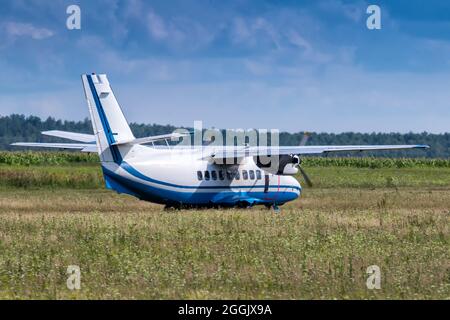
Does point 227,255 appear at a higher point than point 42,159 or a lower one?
lower

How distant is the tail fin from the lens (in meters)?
34.0

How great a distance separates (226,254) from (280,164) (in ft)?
60.0

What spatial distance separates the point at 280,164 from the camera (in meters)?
40.0

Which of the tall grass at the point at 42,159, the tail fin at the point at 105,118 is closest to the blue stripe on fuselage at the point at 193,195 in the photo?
the tail fin at the point at 105,118

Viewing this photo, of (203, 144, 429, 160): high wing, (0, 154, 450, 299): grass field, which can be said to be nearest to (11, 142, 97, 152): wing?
(0, 154, 450, 299): grass field

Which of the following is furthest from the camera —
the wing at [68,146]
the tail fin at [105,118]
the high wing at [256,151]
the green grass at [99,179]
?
the green grass at [99,179]

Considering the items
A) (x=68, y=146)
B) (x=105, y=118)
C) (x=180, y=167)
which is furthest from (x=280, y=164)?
(x=68, y=146)

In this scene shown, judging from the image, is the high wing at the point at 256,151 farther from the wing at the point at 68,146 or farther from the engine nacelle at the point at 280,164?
the wing at the point at 68,146

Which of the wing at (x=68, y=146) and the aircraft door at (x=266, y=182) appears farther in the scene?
the aircraft door at (x=266, y=182)

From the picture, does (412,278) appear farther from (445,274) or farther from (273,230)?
(273,230)

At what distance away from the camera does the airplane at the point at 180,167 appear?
34.1 metres

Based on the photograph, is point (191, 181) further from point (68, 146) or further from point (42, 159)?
point (42, 159)

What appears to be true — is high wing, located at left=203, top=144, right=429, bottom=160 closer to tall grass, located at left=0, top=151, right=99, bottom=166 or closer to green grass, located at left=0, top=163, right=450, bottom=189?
green grass, located at left=0, top=163, right=450, bottom=189
